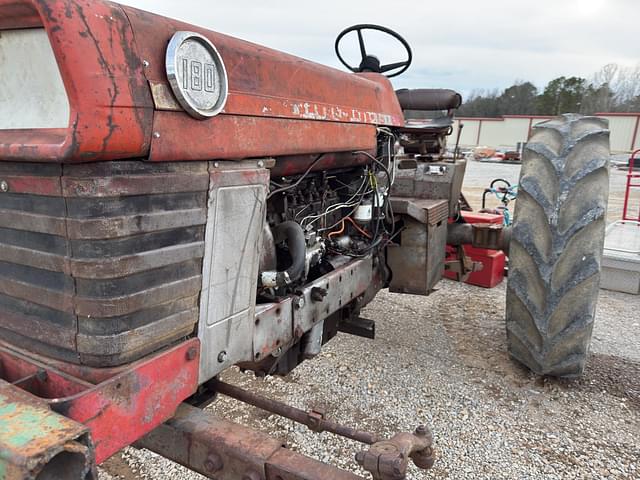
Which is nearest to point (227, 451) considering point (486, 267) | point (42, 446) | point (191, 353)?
point (191, 353)

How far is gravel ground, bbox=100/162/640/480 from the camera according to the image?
2.37 metres

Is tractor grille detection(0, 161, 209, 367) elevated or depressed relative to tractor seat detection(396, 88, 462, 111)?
depressed

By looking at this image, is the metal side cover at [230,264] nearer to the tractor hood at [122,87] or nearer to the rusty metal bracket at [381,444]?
the tractor hood at [122,87]

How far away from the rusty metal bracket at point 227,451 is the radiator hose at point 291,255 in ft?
1.58

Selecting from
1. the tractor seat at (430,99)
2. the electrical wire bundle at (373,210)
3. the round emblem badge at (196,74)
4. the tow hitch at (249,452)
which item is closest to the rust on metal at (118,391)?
the tow hitch at (249,452)

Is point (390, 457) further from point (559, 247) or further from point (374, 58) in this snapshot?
point (374, 58)

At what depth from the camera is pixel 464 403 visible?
288 cm

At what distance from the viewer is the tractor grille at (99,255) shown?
3.75 feet

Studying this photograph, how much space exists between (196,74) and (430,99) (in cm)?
261

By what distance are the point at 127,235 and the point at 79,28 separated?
442 mm

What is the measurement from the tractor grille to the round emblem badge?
160 millimetres

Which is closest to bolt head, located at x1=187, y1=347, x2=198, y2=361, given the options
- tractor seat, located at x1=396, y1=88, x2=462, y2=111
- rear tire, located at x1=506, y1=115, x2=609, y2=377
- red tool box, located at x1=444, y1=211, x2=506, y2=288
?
rear tire, located at x1=506, y1=115, x2=609, y2=377

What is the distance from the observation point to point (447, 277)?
503 cm

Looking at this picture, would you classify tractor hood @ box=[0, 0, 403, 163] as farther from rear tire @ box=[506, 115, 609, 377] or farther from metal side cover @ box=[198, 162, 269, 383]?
rear tire @ box=[506, 115, 609, 377]
